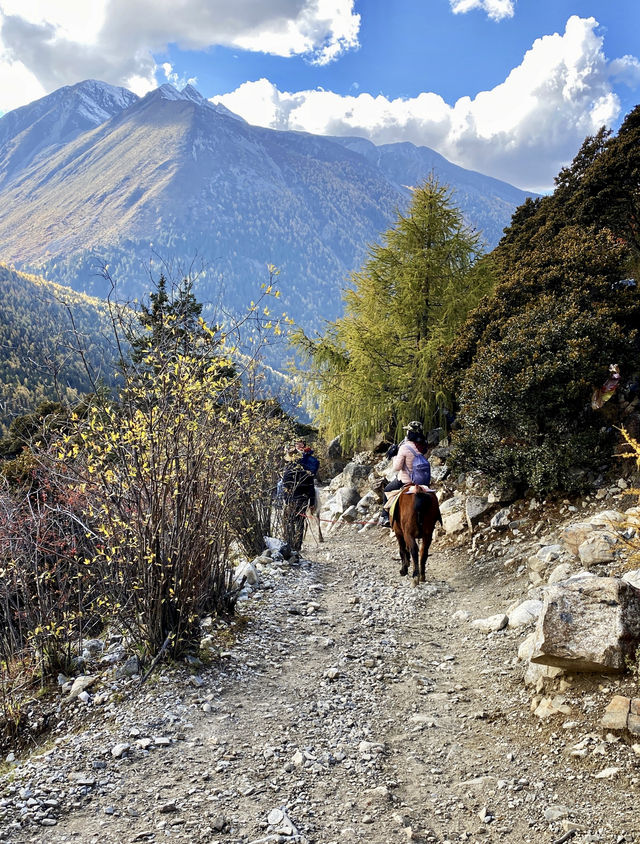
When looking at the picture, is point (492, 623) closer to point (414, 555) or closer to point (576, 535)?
point (576, 535)

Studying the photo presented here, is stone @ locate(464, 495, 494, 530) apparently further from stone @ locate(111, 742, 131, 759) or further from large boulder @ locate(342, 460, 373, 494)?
stone @ locate(111, 742, 131, 759)

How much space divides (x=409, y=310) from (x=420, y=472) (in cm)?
785

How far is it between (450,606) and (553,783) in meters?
3.76

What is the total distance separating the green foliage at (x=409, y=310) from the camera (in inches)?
565

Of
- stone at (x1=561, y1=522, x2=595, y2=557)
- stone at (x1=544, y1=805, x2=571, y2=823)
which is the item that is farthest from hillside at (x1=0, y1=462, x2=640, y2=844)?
stone at (x1=561, y1=522, x2=595, y2=557)

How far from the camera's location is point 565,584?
4.50 meters

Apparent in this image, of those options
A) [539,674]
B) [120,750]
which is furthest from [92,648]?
[539,674]

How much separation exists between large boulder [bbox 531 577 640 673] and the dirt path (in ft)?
0.69

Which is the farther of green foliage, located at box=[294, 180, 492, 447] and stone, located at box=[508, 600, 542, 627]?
green foliage, located at box=[294, 180, 492, 447]

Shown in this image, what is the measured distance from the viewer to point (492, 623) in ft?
18.7

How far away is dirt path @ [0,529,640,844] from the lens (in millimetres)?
2984

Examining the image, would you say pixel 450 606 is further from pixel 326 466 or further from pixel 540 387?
pixel 326 466

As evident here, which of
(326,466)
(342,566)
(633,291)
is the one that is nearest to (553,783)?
(342,566)

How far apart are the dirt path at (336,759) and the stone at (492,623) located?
0.13m
